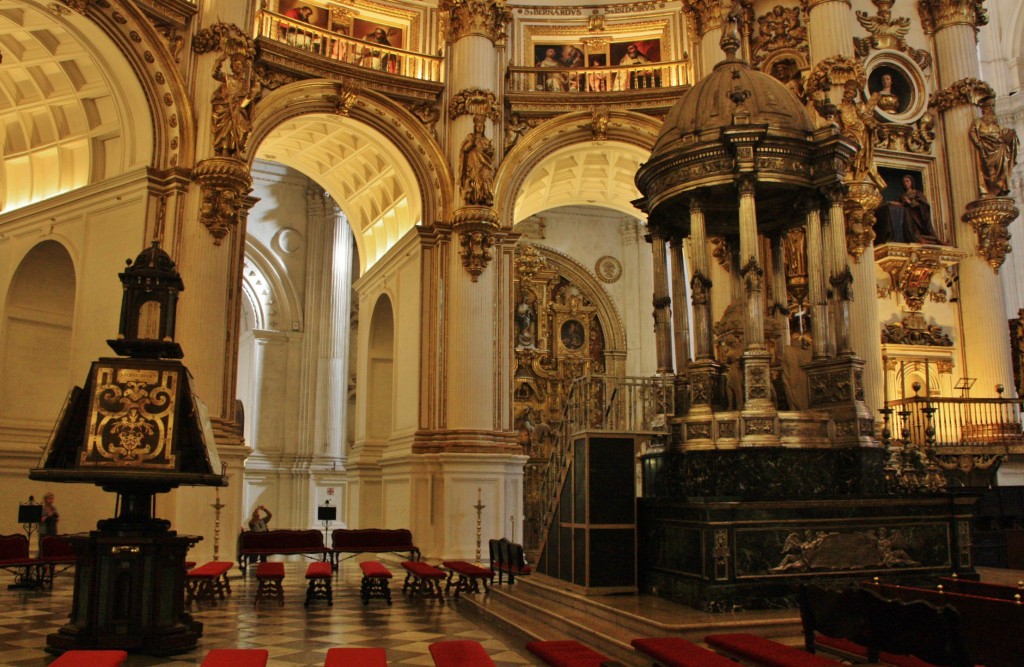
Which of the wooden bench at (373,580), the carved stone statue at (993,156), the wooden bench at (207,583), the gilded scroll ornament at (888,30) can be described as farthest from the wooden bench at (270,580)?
the gilded scroll ornament at (888,30)

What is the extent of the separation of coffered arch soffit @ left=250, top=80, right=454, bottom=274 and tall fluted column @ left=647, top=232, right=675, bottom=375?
6832 mm

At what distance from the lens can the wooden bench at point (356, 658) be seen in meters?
5.36

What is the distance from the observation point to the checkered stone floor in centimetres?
726

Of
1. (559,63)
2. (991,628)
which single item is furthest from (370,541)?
(559,63)

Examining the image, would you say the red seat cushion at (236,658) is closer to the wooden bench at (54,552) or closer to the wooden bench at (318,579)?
the wooden bench at (318,579)

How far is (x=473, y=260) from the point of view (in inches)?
637

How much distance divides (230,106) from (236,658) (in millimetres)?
10434

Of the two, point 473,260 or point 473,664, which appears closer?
point 473,664

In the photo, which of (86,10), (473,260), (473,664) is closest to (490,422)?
(473,260)

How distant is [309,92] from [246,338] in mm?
10813

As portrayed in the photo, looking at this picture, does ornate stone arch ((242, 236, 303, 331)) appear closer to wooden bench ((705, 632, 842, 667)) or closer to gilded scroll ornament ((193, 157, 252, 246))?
gilded scroll ornament ((193, 157, 252, 246))

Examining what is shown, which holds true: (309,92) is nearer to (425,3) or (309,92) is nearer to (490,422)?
(425,3)

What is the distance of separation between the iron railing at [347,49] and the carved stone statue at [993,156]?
395 inches

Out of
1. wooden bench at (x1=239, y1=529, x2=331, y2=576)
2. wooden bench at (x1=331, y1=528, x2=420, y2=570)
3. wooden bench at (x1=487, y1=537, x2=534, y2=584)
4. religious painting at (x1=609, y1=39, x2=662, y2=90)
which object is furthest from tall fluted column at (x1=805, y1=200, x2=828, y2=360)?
religious painting at (x1=609, y1=39, x2=662, y2=90)
